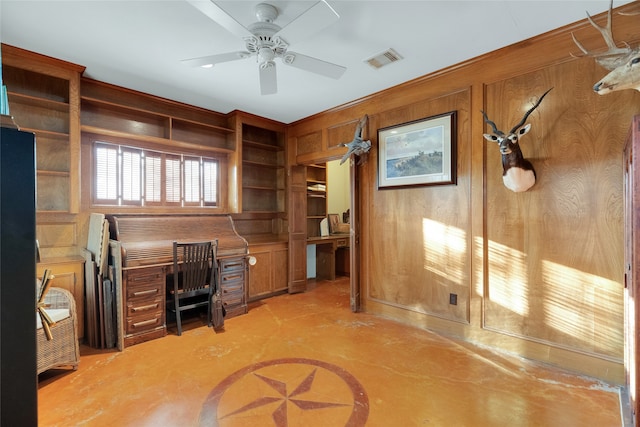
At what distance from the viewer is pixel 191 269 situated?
3258 mm

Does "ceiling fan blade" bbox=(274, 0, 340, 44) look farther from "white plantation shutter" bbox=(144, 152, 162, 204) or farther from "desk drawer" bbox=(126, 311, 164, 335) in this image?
"desk drawer" bbox=(126, 311, 164, 335)

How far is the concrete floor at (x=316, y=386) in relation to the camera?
74.3 inches

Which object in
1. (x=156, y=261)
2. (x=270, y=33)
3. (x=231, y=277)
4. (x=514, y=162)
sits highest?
(x=270, y=33)

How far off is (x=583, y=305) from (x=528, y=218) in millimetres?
796

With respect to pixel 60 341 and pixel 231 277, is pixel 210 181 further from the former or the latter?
pixel 60 341

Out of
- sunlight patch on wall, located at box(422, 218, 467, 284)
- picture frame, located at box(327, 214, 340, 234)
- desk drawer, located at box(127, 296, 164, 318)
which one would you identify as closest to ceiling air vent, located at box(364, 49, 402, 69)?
sunlight patch on wall, located at box(422, 218, 467, 284)

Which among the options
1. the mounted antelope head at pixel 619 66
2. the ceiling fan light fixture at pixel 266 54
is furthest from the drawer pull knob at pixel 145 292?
the mounted antelope head at pixel 619 66

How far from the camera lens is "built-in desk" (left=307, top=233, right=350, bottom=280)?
573 centimetres

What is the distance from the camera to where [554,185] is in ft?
8.23

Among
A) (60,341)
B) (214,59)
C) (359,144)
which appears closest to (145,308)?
(60,341)

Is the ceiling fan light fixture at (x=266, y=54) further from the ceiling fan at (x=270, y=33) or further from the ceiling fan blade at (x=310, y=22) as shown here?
the ceiling fan blade at (x=310, y=22)

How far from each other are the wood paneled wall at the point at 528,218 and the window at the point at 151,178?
2716 millimetres

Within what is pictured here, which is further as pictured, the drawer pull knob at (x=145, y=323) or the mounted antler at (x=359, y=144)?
the mounted antler at (x=359, y=144)

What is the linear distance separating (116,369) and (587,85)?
456cm
